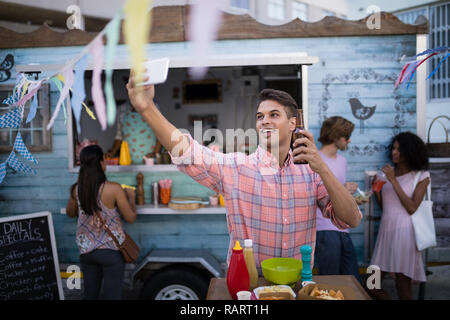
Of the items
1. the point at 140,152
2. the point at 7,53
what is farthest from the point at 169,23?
the point at 7,53

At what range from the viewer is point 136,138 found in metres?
4.09

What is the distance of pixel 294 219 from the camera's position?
6.17 ft

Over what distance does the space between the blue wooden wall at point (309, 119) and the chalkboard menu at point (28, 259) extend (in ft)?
1.48

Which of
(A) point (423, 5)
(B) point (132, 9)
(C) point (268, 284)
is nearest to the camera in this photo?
(B) point (132, 9)

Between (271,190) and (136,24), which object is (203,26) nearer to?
(136,24)

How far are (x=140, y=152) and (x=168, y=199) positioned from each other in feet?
2.26

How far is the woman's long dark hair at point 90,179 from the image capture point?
2.95 meters

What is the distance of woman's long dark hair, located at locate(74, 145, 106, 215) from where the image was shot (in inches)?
116

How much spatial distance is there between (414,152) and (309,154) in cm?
220

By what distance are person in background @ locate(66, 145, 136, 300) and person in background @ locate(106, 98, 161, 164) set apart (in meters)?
0.95

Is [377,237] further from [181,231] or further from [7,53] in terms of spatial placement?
[7,53]

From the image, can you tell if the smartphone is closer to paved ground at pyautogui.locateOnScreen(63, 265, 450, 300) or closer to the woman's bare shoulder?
the woman's bare shoulder

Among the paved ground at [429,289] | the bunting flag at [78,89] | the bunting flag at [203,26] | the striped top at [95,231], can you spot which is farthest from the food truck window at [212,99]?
the bunting flag at [203,26]
